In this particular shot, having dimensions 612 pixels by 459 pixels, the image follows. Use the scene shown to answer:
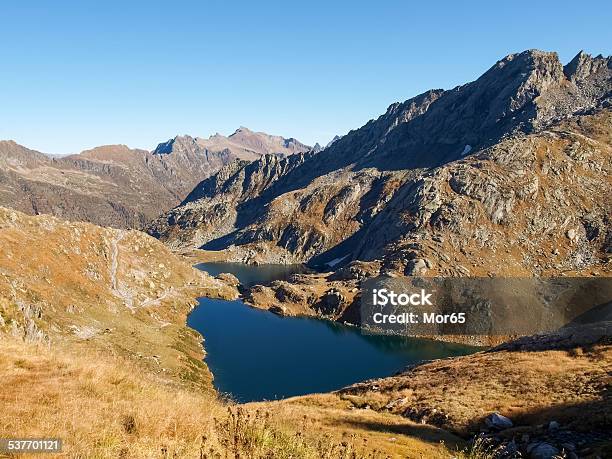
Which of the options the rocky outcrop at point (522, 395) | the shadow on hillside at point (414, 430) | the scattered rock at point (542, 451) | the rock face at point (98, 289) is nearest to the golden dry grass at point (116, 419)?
the rocky outcrop at point (522, 395)

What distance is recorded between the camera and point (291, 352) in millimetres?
120188

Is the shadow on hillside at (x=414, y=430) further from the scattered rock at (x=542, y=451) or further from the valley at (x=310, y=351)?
the scattered rock at (x=542, y=451)

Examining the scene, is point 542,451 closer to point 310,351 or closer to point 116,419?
point 116,419

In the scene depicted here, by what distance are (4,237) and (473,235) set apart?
549 ft

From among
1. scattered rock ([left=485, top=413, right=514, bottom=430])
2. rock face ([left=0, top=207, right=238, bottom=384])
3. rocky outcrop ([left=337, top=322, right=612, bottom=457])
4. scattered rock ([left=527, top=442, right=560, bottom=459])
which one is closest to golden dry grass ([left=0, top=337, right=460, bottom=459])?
rocky outcrop ([left=337, top=322, right=612, bottom=457])

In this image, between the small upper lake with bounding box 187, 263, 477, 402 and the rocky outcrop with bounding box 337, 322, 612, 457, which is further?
the small upper lake with bounding box 187, 263, 477, 402

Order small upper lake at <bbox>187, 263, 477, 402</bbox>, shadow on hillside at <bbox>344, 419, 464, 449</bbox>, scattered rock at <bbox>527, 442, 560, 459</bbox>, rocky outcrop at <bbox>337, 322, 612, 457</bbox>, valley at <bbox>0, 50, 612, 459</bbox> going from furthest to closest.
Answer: small upper lake at <bbox>187, 263, 477, 402</bbox> < shadow on hillside at <bbox>344, 419, 464, 449</bbox> < rocky outcrop at <bbox>337, 322, 612, 457</bbox> < scattered rock at <bbox>527, 442, 560, 459</bbox> < valley at <bbox>0, 50, 612, 459</bbox>

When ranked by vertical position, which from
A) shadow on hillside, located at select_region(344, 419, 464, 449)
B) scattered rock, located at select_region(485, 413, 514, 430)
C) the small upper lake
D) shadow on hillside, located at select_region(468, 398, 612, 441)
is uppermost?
shadow on hillside, located at select_region(468, 398, 612, 441)

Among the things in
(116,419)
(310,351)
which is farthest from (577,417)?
(310,351)

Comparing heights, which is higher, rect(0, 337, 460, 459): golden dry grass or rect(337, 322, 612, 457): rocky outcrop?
rect(0, 337, 460, 459): golden dry grass

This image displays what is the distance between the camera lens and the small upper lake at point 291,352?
9762 cm

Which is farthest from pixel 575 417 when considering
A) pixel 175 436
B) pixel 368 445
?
pixel 175 436

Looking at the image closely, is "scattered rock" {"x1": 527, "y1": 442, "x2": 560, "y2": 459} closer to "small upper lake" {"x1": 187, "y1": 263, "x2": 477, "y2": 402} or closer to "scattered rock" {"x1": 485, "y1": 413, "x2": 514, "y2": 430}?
"scattered rock" {"x1": 485, "y1": 413, "x2": 514, "y2": 430}

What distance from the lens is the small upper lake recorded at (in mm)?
97625
